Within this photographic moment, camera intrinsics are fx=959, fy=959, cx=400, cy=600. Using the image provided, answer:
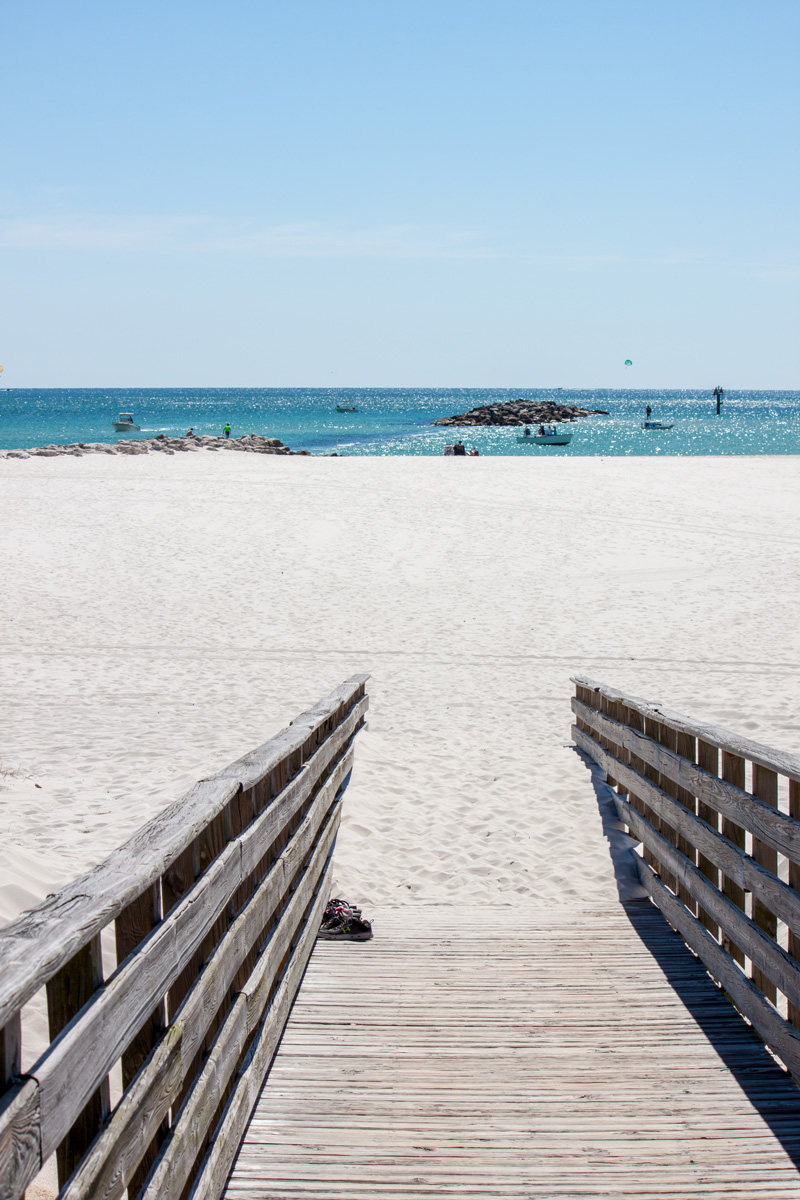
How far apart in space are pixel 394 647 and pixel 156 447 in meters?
30.4

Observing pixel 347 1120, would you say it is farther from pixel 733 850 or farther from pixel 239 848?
pixel 733 850

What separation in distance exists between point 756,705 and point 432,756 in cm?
344

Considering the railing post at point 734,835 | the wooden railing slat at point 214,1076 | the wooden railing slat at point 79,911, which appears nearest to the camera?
the wooden railing slat at point 79,911

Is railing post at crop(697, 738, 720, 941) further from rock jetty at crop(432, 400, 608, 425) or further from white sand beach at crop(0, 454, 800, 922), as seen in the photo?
rock jetty at crop(432, 400, 608, 425)

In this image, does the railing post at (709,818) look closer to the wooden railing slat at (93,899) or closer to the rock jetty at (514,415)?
the wooden railing slat at (93,899)

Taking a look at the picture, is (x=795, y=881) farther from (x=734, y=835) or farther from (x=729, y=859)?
(x=734, y=835)

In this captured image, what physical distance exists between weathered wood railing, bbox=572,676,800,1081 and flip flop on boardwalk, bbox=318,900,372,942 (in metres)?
1.53

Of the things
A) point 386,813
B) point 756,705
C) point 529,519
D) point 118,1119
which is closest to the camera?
point 118,1119

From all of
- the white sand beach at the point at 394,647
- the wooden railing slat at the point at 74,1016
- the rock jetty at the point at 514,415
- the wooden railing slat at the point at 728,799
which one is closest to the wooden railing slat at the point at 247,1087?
the wooden railing slat at the point at 74,1016

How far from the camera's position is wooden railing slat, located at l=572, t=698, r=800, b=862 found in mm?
3170

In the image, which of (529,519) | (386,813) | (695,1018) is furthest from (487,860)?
(529,519)

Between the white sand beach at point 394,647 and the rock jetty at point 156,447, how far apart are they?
1112cm

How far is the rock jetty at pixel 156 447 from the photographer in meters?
37.8

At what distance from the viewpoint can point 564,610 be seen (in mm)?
14484
